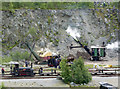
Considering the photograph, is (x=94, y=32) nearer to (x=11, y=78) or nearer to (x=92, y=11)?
(x=92, y=11)

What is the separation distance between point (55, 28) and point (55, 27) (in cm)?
27

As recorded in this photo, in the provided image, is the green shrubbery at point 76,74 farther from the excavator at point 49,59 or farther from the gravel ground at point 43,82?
the excavator at point 49,59

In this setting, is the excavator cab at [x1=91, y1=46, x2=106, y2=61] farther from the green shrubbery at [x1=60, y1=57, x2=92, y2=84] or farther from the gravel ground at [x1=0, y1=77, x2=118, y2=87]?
the green shrubbery at [x1=60, y1=57, x2=92, y2=84]

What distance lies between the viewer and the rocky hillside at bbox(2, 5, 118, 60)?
38.1m

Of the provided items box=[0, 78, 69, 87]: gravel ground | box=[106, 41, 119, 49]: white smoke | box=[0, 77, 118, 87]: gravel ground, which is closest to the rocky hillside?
box=[106, 41, 119, 49]: white smoke

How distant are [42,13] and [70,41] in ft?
→ 30.9

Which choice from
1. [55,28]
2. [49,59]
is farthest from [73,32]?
[49,59]

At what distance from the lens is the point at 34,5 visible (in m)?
45.9

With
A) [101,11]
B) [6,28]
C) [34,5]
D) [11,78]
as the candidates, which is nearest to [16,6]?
[34,5]

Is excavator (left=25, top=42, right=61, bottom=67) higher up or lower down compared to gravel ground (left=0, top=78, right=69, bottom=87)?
higher up

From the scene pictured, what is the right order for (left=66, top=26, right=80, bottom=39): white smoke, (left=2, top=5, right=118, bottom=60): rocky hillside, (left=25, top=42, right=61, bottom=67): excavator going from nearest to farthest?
(left=25, top=42, right=61, bottom=67): excavator → (left=2, top=5, right=118, bottom=60): rocky hillside → (left=66, top=26, right=80, bottom=39): white smoke

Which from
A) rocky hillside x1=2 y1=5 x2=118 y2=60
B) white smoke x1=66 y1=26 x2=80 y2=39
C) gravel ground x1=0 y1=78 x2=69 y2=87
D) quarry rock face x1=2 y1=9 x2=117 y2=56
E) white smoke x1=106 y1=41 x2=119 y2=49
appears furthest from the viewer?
white smoke x1=66 y1=26 x2=80 y2=39


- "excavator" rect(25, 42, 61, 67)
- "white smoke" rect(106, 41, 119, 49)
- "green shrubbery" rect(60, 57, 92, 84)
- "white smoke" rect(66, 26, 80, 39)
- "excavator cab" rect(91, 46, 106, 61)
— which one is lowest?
"green shrubbery" rect(60, 57, 92, 84)

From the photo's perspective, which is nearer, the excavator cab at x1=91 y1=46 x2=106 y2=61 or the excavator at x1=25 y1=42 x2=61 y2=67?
the excavator at x1=25 y1=42 x2=61 y2=67
